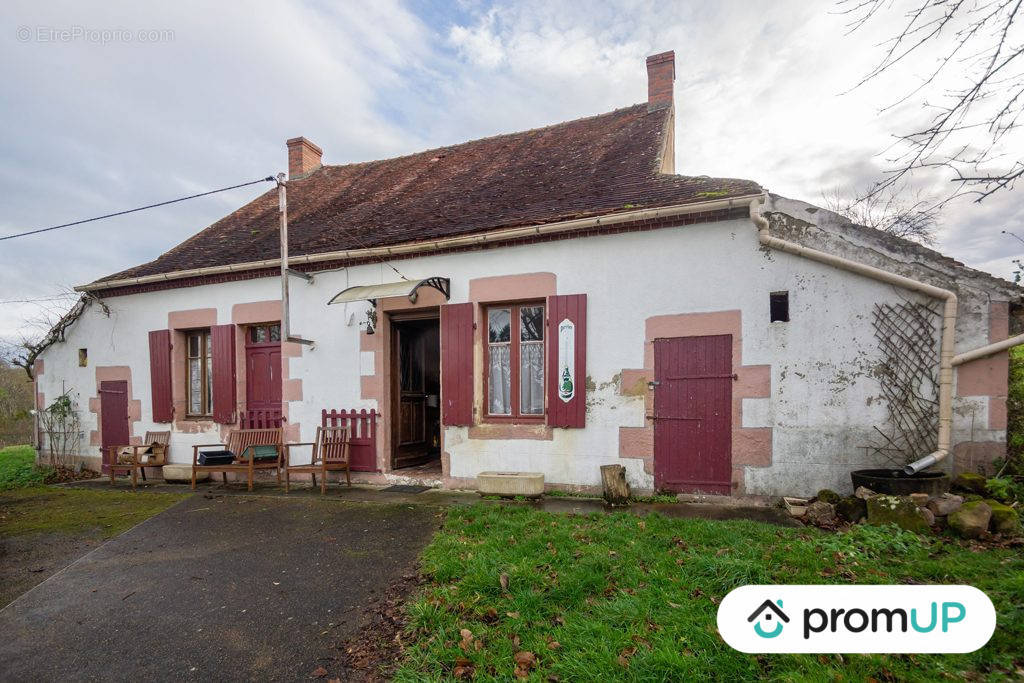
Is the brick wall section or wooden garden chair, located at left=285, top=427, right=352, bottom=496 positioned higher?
the brick wall section

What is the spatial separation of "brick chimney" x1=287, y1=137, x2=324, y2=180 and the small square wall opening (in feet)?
34.1

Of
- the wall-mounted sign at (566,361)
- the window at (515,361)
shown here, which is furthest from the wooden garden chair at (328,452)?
the wall-mounted sign at (566,361)

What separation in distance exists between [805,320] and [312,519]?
5.70 metres

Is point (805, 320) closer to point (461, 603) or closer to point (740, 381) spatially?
point (740, 381)

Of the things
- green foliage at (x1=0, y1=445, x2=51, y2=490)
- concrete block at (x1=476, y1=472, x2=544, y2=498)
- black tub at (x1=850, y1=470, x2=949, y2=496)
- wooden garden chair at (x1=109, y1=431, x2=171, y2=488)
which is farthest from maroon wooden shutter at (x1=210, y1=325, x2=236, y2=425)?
black tub at (x1=850, y1=470, x2=949, y2=496)

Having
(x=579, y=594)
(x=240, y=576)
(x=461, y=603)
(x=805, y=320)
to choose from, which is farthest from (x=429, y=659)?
(x=805, y=320)

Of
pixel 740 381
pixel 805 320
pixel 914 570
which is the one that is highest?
pixel 805 320

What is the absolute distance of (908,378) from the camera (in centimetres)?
496

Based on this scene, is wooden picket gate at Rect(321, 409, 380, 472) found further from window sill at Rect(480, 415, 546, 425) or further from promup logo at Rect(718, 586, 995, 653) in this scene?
promup logo at Rect(718, 586, 995, 653)

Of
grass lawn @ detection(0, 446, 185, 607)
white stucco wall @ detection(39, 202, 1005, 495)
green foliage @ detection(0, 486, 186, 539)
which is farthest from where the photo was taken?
green foliage @ detection(0, 486, 186, 539)

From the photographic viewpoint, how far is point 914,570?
330 cm

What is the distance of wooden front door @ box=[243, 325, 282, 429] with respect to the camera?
8000 millimetres

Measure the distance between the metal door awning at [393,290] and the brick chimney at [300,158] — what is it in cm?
614

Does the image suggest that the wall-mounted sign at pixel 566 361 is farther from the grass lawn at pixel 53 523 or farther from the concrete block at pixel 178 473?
the concrete block at pixel 178 473
